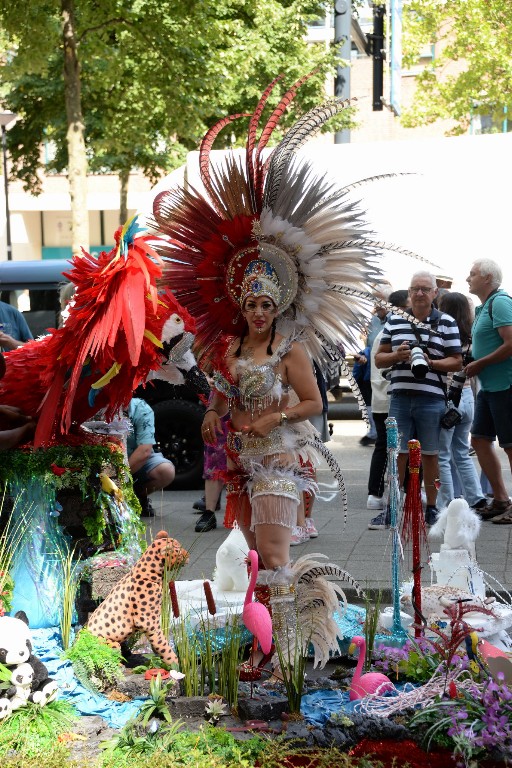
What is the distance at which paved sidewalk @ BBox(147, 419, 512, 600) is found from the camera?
22.4 ft

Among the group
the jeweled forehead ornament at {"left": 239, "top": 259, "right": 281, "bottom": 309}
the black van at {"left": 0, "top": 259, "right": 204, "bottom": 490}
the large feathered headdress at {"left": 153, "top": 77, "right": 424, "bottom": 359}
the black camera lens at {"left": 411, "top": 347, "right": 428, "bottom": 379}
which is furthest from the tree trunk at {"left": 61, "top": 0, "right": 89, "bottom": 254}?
the jeweled forehead ornament at {"left": 239, "top": 259, "right": 281, "bottom": 309}

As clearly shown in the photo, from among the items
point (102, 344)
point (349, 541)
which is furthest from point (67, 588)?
point (349, 541)

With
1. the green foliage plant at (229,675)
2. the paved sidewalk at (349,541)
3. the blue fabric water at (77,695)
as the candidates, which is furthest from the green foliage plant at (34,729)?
the paved sidewalk at (349,541)

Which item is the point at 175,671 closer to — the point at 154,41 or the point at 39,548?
the point at 39,548

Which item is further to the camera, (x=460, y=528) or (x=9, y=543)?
(x=460, y=528)

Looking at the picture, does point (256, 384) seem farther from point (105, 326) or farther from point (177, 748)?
point (177, 748)

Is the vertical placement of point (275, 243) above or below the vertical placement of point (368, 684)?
above

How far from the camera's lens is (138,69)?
17000mm

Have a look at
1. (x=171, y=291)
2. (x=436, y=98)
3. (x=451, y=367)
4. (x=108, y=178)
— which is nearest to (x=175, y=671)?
(x=171, y=291)

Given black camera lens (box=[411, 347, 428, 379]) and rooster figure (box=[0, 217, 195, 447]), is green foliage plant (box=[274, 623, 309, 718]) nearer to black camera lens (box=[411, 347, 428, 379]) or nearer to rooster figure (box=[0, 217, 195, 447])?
rooster figure (box=[0, 217, 195, 447])

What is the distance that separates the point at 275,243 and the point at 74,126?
1157cm

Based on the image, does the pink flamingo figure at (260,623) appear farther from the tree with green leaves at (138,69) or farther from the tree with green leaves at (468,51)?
the tree with green leaves at (468,51)

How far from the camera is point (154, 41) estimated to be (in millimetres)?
15953

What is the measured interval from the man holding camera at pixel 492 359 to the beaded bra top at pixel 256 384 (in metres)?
3.42
